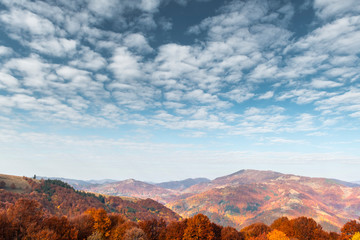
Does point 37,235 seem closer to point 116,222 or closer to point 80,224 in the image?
point 80,224

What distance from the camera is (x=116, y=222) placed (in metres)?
93.0

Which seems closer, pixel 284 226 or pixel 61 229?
pixel 61 229

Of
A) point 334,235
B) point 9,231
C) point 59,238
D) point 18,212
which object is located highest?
point 18,212

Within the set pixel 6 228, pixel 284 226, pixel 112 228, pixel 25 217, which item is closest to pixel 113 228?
pixel 112 228

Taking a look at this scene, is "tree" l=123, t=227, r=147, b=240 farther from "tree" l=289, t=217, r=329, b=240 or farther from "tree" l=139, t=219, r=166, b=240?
"tree" l=289, t=217, r=329, b=240

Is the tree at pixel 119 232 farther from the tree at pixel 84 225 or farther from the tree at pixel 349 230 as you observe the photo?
the tree at pixel 349 230

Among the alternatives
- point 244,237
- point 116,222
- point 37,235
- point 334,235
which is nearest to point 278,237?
point 244,237

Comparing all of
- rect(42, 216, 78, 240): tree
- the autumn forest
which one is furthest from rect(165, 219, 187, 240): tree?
rect(42, 216, 78, 240): tree

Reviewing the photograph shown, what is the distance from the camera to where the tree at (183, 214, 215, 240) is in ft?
279

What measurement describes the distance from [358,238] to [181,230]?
70403 mm

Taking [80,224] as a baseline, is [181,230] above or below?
below

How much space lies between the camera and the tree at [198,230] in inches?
3354

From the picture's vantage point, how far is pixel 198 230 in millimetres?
85750

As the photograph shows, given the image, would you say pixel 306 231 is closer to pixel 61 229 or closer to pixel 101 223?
pixel 101 223
